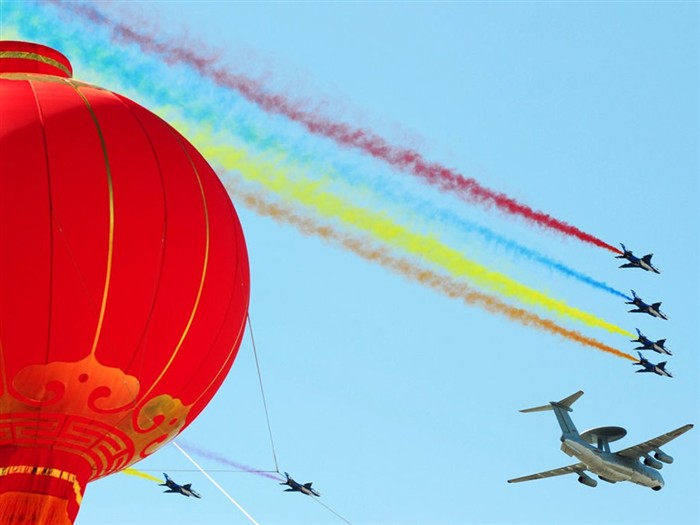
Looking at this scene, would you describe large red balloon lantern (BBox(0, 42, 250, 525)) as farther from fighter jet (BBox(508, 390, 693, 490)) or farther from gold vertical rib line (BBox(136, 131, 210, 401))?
fighter jet (BBox(508, 390, 693, 490))

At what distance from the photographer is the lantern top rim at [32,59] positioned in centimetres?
2041

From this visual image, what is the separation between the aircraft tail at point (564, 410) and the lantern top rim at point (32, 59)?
98.8 ft

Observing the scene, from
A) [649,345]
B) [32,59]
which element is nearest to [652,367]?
[649,345]

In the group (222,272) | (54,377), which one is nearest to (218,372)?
(222,272)

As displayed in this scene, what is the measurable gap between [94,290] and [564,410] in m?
34.5

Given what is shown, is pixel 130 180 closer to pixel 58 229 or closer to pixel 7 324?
pixel 58 229

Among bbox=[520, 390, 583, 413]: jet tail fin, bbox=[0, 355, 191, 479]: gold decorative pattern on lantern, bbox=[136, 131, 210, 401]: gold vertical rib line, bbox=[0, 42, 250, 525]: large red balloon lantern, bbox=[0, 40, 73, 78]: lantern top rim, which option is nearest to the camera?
bbox=[0, 42, 250, 525]: large red balloon lantern

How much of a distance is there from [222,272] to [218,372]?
1598 millimetres

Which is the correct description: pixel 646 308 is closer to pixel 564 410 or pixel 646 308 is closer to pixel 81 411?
pixel 564 410

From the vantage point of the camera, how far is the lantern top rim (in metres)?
20.4

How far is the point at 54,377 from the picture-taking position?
17.2 meters

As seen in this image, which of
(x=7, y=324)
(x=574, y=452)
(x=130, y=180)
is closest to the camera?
(x=7, y=324)

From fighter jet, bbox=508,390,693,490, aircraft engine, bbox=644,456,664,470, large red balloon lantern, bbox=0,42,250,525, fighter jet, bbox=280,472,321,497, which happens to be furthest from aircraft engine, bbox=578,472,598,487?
large red balloon lantern, bbox=0,42,250,525

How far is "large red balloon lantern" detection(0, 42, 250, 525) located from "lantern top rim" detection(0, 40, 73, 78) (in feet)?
3.57
